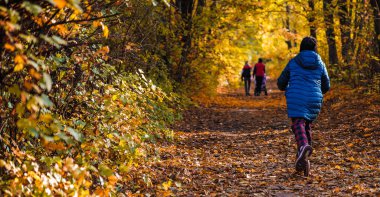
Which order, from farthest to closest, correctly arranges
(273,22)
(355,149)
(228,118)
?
(273,22)
(228,118)
(355,149)

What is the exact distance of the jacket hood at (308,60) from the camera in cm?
743

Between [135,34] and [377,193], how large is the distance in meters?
6.59

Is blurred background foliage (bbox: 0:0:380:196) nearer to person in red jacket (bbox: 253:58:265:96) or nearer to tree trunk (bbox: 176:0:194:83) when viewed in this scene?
tree trunk (bbox: 176:0:194:83)

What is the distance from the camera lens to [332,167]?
26.5ft

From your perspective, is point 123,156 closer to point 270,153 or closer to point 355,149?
point 270,153

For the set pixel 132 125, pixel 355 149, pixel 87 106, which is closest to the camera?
pixel 87 106

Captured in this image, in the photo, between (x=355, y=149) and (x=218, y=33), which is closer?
(x=355, y=149)

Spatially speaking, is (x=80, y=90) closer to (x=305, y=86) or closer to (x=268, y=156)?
(x=305, y=86)

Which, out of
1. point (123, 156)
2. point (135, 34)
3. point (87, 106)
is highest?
point (135, 34)

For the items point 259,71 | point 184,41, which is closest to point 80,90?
point 184,41

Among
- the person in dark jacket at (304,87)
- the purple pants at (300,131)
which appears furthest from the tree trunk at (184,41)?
the purple pants at (300,131)

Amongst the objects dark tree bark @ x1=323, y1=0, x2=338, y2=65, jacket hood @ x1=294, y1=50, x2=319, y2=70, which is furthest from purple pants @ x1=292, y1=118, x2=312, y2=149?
dark tree bark @ x1=323, y1=0, x2=338, y2=65

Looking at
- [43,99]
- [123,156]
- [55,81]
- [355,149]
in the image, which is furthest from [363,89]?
[43,99]

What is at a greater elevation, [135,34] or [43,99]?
[135,34]
